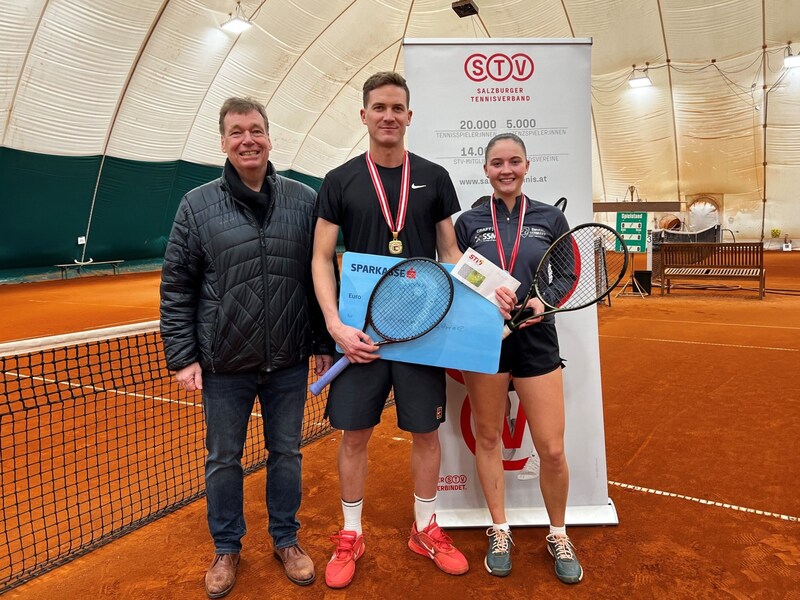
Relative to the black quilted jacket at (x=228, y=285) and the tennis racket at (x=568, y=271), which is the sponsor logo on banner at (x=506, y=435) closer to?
the tennis racket at (x=568, y=271)

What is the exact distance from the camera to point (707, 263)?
41.5 ft

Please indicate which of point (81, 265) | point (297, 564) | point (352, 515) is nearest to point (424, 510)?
point (352, 515)

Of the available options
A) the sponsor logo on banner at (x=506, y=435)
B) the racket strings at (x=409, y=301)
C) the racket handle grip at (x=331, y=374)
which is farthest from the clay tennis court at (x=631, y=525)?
the racket strings at (x=409, y=301)

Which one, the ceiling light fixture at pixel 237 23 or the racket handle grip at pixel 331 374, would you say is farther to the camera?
the ceiling light fixture at pixel 237 23

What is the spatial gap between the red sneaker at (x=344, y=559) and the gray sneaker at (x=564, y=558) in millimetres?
919

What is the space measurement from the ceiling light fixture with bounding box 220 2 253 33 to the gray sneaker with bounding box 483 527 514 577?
1628 centimetres

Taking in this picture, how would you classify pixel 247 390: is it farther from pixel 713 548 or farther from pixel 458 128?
pixel 713 548

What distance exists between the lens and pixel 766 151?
74.9 ft

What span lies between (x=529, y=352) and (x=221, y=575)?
1717mm

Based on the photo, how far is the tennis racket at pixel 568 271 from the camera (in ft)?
7.79

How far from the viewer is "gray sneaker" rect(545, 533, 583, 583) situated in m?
2.57

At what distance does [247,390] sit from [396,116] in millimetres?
1375

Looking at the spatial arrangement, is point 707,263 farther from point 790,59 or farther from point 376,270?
point 376,270

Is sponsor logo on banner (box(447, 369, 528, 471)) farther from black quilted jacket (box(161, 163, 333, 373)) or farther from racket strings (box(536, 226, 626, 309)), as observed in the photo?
black quilted jacket (box(161, 163, 333, 373))
